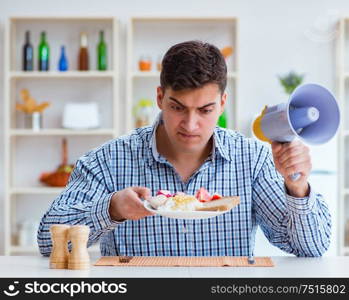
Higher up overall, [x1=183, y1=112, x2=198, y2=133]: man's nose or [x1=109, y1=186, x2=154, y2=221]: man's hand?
[x1=183, y1=112, x2=198, y2=133]: man's nose

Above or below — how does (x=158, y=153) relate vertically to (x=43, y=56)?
below

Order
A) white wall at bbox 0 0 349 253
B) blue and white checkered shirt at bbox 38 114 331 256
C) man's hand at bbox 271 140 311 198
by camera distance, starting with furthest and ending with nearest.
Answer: white wall at bbox 0 0 349 253 → blue and white checkered shirt at bbox 38 114 331 256 → man's hand at bbox 271 140 311 198

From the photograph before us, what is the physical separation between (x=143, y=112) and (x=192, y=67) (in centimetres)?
316

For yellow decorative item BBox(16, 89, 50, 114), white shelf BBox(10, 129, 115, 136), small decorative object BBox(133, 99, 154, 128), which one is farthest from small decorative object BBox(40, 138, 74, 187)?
A: small decorative object BBox(133, 99, 154, 128)

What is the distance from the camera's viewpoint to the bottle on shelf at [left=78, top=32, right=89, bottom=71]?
5359 mm

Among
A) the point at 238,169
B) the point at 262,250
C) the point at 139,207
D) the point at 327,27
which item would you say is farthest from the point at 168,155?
the point at 327,27

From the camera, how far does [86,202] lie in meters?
2.35

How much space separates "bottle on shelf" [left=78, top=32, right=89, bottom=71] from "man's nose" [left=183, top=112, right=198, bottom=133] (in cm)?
327

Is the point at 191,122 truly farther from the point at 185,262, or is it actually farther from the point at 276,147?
the point at 185,262

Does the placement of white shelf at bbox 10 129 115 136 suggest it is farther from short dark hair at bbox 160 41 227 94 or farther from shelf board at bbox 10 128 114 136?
short dark hair at bbox 160 41 227 94

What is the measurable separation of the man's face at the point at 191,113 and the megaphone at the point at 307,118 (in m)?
0.23

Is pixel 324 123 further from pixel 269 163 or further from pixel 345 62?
pixel 345 62

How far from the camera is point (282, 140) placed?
2033mm

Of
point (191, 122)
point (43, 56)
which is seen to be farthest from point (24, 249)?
point (191, 122)
